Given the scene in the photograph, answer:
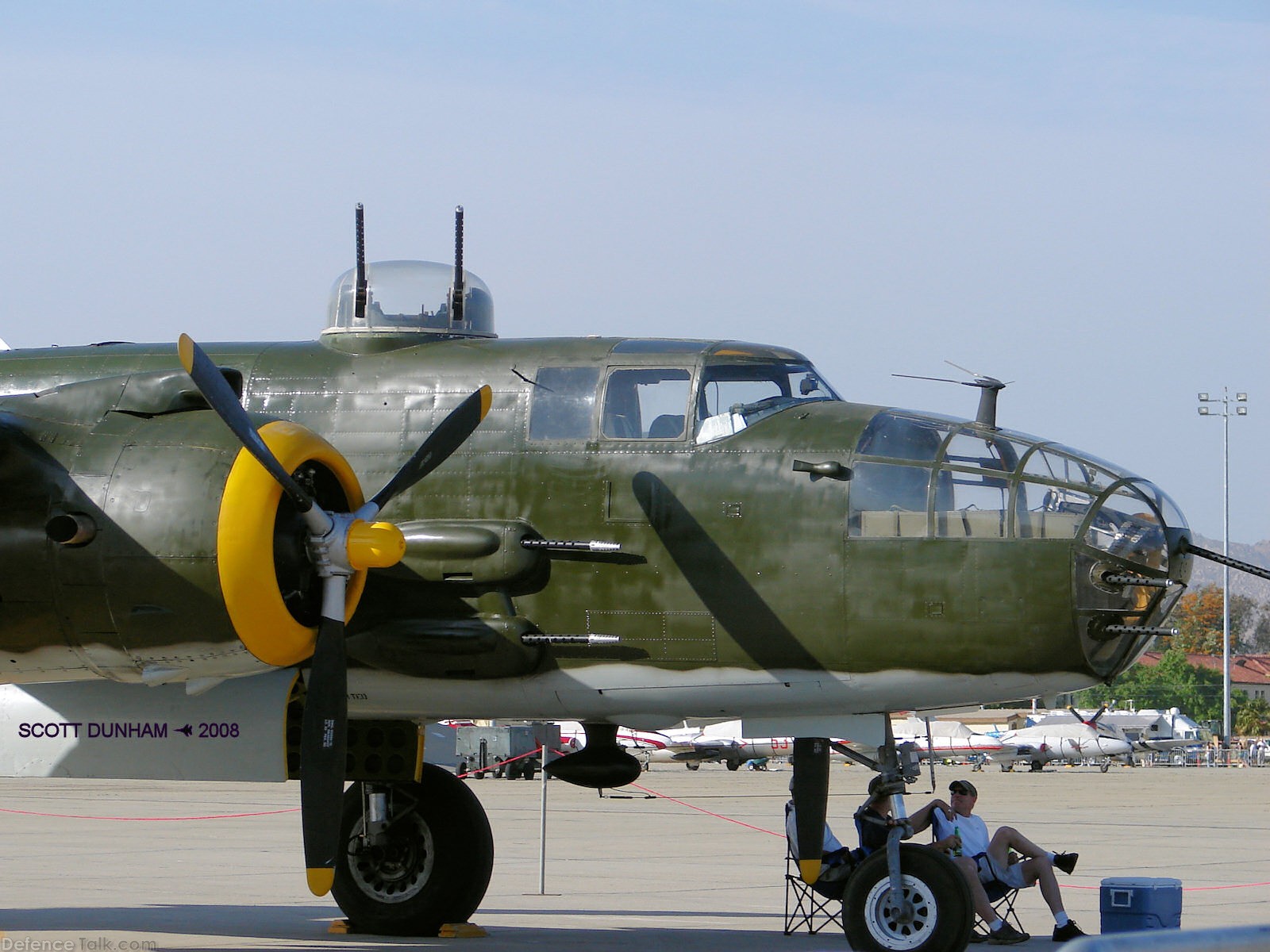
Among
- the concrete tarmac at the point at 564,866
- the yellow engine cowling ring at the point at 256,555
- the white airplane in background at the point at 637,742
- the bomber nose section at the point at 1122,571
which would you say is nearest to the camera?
the yellow engine cowling ring at the point at 256,555

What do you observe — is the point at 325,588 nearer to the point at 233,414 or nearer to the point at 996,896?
the point at 233,414

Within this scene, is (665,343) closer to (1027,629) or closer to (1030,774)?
(1027,629)

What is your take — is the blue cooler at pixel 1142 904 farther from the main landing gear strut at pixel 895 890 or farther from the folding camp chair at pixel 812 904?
the folding camp chair at pixel 812 904

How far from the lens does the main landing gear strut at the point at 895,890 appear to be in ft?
35.5

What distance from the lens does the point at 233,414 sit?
973 centimetres

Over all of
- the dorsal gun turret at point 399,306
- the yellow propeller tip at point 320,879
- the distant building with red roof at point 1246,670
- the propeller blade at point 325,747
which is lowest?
the distant building with red roof at point 1246,670

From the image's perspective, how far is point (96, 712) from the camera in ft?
36.8

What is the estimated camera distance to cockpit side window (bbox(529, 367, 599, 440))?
37.0 feet

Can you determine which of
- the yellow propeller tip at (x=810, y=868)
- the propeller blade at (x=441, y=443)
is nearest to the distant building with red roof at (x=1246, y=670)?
the yellow propeller tip at (x=810, y=868)

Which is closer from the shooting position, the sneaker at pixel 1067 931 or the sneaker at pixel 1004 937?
the sneaker at pixel 1067 931

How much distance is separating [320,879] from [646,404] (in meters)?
3.79

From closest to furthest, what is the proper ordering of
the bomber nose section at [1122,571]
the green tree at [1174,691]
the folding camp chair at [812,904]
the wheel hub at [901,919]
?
the bomber nose section at [1122,571] → the wheel hub at [901,919] → the folding camp chair at [812,904] → the green tree at [1174,691]

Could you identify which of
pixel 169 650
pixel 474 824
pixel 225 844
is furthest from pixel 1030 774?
pixel 169 650

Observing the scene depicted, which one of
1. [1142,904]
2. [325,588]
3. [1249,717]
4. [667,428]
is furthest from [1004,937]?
[1249,717]
